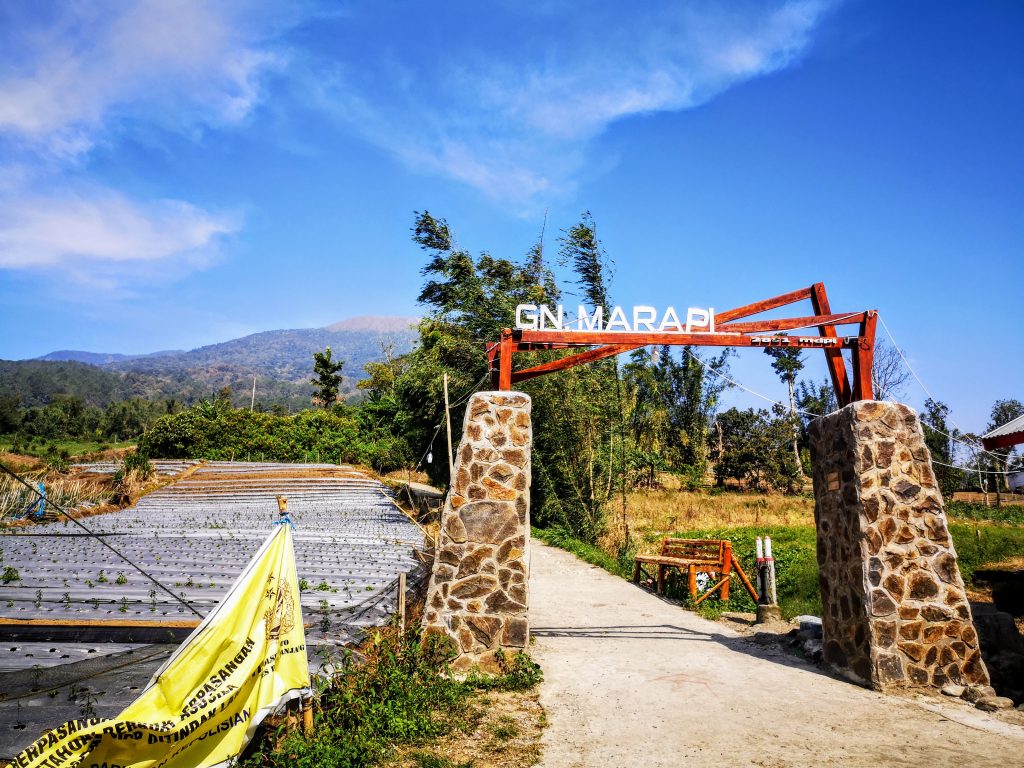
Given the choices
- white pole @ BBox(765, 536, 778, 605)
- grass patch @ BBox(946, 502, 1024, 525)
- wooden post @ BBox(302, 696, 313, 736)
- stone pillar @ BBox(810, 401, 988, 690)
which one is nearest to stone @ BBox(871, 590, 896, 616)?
stone pillar @ BBox(810, 401, 988, 690)

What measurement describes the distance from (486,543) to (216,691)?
3.96 meters

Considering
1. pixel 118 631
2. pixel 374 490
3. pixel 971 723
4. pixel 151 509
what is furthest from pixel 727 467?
pixel 118 631

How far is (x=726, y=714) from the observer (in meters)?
6.27

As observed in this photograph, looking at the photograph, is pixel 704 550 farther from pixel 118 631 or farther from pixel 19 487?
pixel 19 487

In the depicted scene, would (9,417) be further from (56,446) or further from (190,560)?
(190,560)

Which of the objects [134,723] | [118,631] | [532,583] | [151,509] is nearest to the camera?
[134,723]

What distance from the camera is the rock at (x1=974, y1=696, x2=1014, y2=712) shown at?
6.40 m

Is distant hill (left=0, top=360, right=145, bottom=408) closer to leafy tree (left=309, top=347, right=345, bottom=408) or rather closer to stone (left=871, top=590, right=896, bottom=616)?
leafy tree (left=309, top=347, right=345, bottom=408)

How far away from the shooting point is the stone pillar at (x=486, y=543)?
742 cm

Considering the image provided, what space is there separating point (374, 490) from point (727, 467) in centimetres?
2166

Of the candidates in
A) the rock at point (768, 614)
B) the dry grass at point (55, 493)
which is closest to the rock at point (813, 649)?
the rock at point (768, 614)

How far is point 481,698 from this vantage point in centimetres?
660

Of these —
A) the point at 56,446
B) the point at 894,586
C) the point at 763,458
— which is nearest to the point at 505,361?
the point at 894,586

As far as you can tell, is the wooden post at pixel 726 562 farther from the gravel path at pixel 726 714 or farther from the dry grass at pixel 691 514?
the dry grass at pixel 691 514
